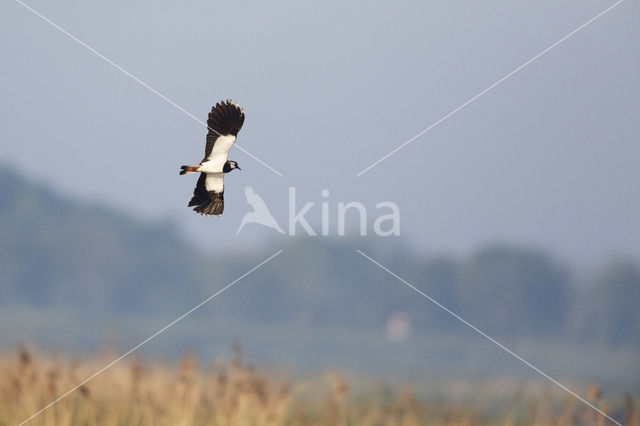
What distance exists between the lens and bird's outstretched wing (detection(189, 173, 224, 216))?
5.95m

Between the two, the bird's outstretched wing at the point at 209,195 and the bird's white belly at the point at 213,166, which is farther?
the bird's outstretched wing at the point at 209,195

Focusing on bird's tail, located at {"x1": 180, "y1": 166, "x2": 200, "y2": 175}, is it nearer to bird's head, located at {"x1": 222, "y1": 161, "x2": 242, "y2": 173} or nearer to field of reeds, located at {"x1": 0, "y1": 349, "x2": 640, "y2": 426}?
bird's head, located at {"x1": 222, "y1": 161, "x2": 242, "y2": 173}

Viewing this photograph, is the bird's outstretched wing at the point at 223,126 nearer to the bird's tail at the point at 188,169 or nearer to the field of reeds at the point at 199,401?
the bird's tail at the point at 188,169

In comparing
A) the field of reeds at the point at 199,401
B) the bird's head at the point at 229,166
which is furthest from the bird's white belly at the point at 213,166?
the field of reeds at the point at 199,401

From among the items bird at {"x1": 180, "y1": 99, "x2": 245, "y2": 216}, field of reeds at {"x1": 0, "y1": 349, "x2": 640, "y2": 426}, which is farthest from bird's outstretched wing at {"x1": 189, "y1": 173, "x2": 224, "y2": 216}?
field of reeds at {"x1": 0, "y1": 349, "x2": 640, "y2": 426}

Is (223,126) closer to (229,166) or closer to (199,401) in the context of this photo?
(229,166)

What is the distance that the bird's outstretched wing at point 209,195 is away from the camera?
5.95 meters

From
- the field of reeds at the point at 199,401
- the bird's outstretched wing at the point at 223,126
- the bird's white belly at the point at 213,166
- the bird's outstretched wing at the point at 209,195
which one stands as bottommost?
the field of reeds at the point at 199,401

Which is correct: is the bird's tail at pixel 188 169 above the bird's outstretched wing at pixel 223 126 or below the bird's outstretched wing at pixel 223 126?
below

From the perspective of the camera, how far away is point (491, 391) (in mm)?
12305

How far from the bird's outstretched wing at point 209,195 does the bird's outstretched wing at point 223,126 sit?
0.15m

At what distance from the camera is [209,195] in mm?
6004

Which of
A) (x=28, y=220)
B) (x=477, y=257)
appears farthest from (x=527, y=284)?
(x=28, y=220)

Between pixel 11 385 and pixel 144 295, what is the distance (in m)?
38.5
